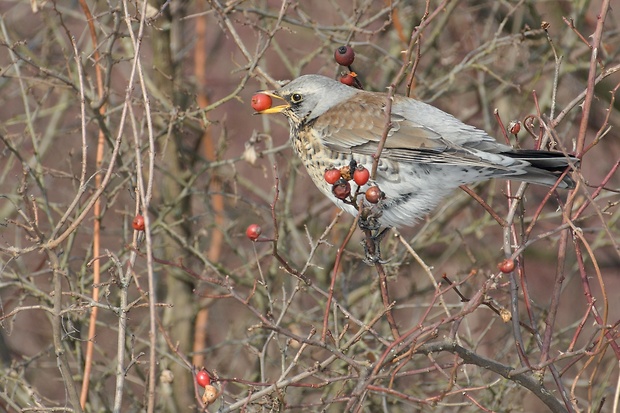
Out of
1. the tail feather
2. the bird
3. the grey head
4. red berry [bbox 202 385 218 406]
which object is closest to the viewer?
red berry [bbox 202 385 218 406]

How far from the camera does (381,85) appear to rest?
5.95 m

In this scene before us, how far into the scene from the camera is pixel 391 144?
418 cm

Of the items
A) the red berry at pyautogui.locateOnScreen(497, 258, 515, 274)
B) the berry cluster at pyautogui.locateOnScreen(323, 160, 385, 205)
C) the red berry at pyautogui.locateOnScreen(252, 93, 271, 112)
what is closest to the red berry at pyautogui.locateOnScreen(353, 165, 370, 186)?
the berry cluster at pyautogui.locateOnScreen(323, 160, 385, 205)

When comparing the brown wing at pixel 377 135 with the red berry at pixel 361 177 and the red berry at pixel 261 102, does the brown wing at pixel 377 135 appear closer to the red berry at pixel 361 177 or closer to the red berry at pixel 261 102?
the red berry at pixel 261 102

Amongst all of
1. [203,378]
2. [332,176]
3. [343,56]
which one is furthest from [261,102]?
[203,378]

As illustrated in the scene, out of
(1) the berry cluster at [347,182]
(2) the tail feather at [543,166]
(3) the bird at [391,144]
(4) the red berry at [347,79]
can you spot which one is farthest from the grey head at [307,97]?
(1) the berry cluster at [347,182]

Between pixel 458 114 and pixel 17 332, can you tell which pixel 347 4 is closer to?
pixel 458 114

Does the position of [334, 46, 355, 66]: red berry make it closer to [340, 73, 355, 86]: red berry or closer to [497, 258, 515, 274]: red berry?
[340, 73, 355, 86]: red berry

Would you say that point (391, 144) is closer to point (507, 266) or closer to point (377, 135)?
point (377, 135)

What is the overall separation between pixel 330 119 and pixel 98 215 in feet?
4.35

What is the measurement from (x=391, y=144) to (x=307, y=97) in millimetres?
577

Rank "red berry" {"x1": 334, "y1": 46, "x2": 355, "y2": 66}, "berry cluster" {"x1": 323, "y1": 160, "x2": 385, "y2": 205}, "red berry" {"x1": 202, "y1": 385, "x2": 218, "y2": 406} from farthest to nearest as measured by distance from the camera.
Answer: "red berry" {"x1": 334, "y1": 46, "x2": 355, "y2": 66}, "berry cluster" {"x1": 323, "y1": 160, "x2": 385, "y2": 205}, "red berry" {"x1": 202, "y1": 385, "x2": 218, "y2": 406}

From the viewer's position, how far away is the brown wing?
405 cm

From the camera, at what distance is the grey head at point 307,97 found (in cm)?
444
